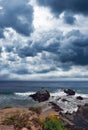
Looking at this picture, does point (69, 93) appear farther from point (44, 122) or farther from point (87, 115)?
point (44, 122)

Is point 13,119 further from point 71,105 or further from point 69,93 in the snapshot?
point 69,93

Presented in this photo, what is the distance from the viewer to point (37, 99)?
256ft

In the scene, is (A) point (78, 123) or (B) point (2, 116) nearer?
(B) point (2, 116)

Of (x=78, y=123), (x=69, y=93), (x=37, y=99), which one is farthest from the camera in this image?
(x=69, y=93)

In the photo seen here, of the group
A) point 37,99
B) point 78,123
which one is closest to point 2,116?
point 78,123

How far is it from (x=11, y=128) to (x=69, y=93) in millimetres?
76555

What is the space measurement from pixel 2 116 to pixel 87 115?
2041 centimetres

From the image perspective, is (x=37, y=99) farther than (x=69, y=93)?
No

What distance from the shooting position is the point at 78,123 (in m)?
40.1

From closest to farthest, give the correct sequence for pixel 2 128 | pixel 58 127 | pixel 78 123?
pixel 2 128
pixel 58 127
pixel 78 123

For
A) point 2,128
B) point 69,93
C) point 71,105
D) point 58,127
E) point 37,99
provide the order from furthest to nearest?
1. point 69,93
2. point 37,99
3. point 71,105
4. point 58,127
5. point 2,128

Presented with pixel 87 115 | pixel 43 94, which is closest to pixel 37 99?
pixel 43 94

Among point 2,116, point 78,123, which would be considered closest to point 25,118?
point 2,116

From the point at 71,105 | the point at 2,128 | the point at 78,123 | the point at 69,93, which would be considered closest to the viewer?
the point at 2,128
